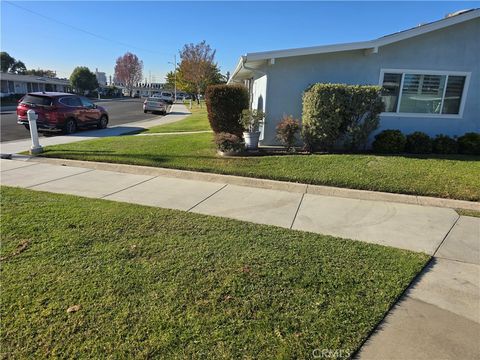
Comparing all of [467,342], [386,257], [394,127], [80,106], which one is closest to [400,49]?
[394,127]

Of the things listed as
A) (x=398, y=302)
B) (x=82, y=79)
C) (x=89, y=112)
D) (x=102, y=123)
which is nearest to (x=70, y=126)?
(x=89, y=112)

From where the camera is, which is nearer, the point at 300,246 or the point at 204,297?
the point at 204,297

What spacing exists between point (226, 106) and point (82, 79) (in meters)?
73.7

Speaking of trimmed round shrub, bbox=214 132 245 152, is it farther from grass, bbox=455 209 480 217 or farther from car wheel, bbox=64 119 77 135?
car wheel, bbox=64 119 77 135

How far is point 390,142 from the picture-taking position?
9.19m

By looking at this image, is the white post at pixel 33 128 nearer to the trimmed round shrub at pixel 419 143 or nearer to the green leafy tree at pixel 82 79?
the trimmed round shrub at pixel 419 143

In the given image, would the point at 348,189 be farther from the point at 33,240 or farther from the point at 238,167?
the point at 33,240

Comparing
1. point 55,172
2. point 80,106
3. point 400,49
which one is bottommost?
point 55,172

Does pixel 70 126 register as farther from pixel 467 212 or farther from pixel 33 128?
pixel 467 212

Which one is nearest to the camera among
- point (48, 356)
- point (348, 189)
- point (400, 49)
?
point (48, 356)

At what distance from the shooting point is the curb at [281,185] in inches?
230

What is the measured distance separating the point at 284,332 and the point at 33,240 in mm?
3140

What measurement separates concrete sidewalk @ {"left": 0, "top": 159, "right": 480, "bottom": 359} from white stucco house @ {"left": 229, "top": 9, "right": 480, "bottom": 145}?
14.6 feet

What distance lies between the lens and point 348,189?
6.34 metres
